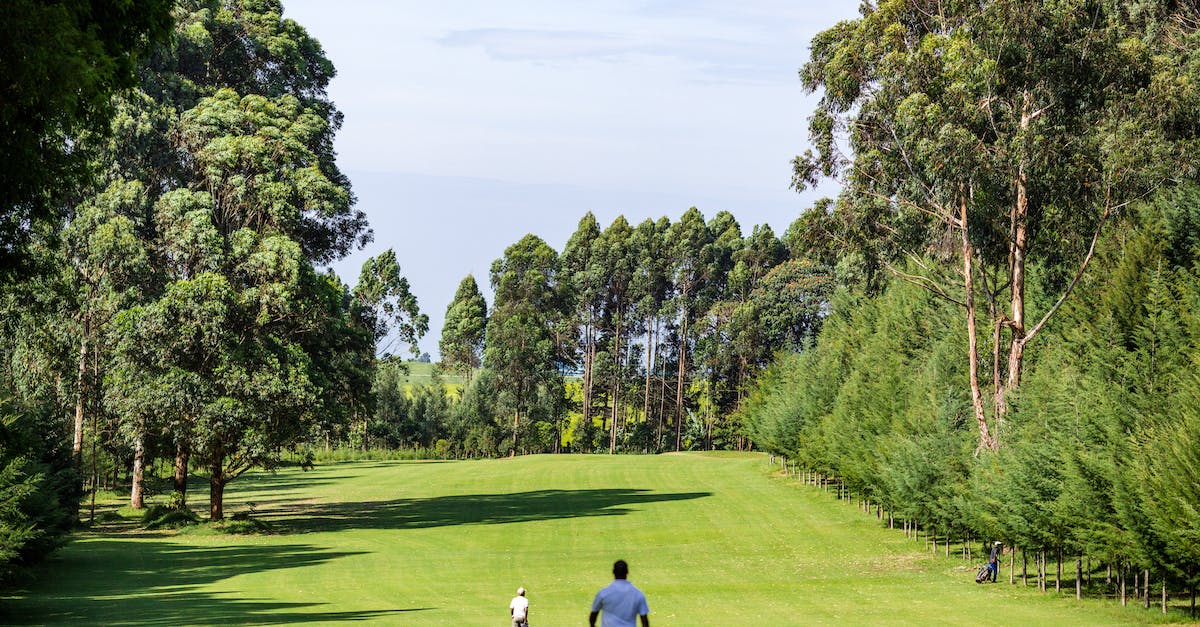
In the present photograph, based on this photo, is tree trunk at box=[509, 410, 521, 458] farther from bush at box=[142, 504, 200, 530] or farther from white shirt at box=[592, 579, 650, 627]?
white shirt at box=[592, 579, 650, 627]

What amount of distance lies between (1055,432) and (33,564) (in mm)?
30668

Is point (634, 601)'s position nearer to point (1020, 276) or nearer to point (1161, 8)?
point (1020, 276)

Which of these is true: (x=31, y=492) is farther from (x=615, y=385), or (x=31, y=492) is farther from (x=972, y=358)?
(x=615, y=385)

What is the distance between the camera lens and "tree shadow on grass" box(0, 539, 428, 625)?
27.3 meters

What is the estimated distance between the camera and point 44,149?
19.1m

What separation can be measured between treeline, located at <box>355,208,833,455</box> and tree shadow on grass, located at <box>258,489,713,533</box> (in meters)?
40.8

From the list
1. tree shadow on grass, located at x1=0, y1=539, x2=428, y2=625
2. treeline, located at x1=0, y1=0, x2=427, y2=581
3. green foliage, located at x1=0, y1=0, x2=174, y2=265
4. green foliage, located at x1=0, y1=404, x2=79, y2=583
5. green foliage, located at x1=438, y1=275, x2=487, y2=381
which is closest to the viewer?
green foliage, located at x1=0, y1=0, x2=174, y2=265

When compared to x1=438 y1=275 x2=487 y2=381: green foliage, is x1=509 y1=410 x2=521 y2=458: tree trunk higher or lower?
lower

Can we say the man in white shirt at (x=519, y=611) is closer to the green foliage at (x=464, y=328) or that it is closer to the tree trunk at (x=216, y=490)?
the tree trunk at (x=216, y=490)

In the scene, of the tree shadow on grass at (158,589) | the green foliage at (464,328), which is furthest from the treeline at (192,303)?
the green foliage at (464,328)

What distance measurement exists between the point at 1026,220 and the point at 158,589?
104 ft

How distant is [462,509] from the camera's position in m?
61.8

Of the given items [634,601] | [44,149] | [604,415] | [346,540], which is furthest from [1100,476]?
[604,415]

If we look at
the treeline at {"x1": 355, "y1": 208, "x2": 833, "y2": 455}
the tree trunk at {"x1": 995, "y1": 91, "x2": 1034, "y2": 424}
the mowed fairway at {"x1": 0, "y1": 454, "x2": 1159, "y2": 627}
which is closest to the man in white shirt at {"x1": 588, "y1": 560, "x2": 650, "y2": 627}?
the mowed fairway at {"x1": 0, "y1": 454, "x2": 1159, "y2": 627}
